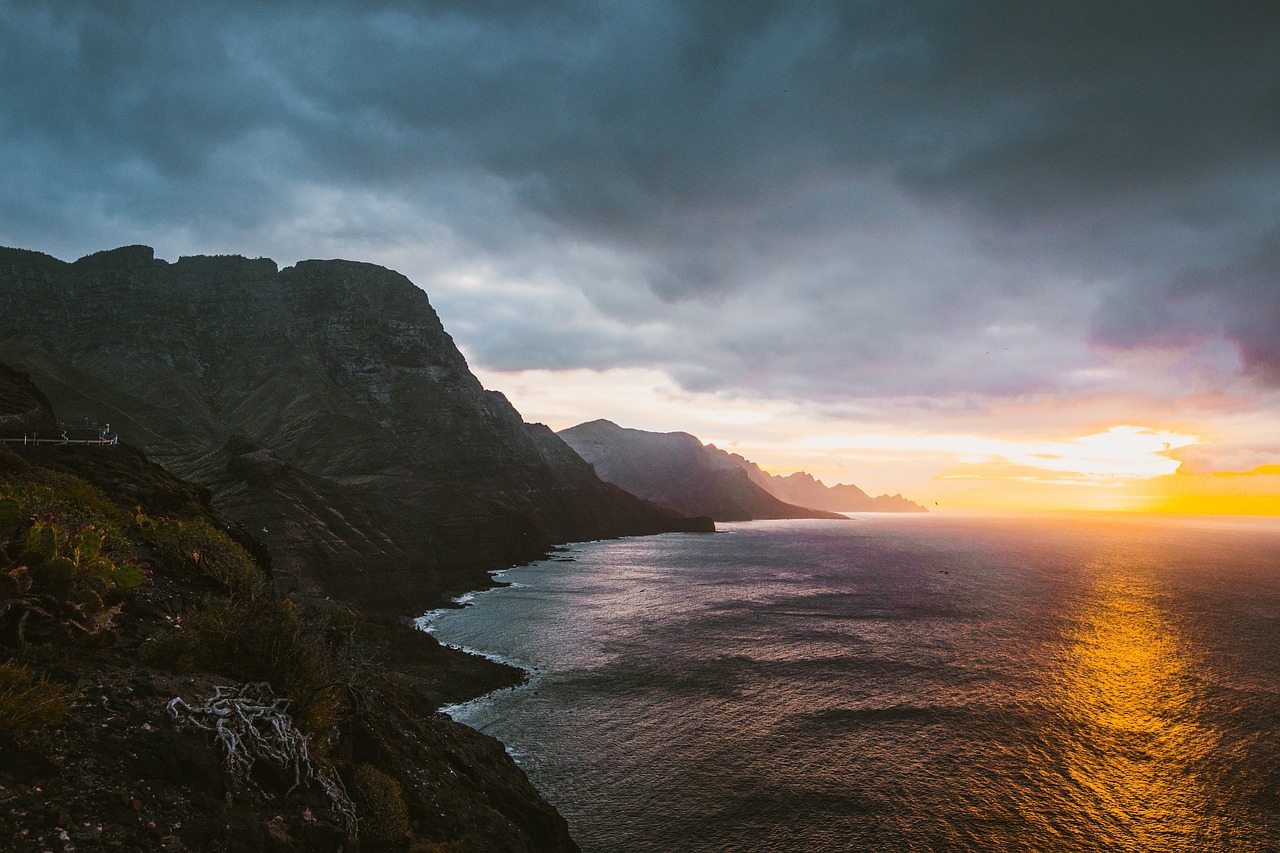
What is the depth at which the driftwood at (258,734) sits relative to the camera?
9.70 metres

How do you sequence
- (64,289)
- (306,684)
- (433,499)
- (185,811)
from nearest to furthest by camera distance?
(185,811) → (306,684) → (433,499) → (64,289)

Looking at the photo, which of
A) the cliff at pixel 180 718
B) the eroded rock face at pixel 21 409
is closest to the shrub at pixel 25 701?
the cliff at pixel 180 718

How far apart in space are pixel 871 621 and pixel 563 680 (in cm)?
3886

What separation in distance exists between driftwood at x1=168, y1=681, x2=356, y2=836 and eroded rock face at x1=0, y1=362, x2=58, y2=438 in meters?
30.7

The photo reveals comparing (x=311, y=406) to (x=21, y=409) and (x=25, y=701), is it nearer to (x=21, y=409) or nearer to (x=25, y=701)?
(x=21, y=409)

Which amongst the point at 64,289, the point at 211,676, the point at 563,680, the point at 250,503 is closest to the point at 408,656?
the point at 563,680

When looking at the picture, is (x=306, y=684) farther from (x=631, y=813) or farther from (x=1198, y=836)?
(x=1198, y=836)

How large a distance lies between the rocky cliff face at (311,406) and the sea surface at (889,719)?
16527 millimetres

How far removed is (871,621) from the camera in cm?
6462

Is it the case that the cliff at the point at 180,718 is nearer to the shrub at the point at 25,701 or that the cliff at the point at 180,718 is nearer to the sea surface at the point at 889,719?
the shrub at the point at 25,701

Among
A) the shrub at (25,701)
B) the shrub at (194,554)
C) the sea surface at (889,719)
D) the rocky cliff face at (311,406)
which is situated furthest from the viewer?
the rocky cliff face at (311,406)

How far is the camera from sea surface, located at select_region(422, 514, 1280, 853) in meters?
24.3

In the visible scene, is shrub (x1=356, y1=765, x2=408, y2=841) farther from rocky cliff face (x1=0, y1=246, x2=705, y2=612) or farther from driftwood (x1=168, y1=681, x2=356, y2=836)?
rocky cliff face (x1=0, y1=246, x2=705, y2=612)

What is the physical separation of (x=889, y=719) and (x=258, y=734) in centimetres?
3519
